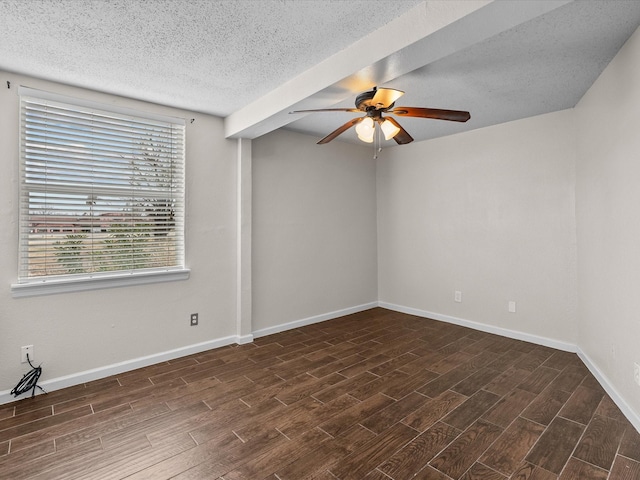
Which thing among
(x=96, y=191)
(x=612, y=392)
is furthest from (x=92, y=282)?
(x=612, y=392)

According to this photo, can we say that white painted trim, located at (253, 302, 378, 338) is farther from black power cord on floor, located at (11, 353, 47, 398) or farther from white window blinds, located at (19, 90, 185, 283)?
black power cord on floor, located at (11, 353, 47, 398)

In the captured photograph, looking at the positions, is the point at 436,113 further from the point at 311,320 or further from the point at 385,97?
the point at 311,320

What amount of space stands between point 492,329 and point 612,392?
5.03 ft

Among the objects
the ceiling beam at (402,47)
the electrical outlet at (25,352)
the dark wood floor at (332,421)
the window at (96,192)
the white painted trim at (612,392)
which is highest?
the ceiling beam at (402,47)

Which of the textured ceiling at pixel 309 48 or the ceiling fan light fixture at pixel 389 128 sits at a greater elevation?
the textured ceiling at pixel 309 48

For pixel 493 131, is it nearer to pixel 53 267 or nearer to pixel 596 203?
pixel 596 203

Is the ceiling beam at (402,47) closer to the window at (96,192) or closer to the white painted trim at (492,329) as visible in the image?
the window at (96,192)

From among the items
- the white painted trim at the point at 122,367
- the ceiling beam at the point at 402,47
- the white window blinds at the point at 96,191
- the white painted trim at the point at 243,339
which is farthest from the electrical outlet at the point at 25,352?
the ceiling beam at the point at 402,47

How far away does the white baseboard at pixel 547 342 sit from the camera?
2.30 metres

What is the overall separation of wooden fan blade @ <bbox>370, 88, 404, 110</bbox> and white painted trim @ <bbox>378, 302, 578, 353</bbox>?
2.95 m

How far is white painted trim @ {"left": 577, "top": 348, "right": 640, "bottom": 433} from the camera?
218cm

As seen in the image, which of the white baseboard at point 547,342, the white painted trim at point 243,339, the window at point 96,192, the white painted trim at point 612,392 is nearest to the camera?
the white painted trim at point 612,392

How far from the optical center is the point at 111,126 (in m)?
2.98

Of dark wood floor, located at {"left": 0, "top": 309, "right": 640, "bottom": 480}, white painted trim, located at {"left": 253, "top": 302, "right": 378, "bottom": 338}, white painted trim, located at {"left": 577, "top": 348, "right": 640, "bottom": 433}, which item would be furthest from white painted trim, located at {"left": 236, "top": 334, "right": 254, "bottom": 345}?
white painted trim, located at {"left": 577, "top": 348, "right": 640, "bottom": 433}
